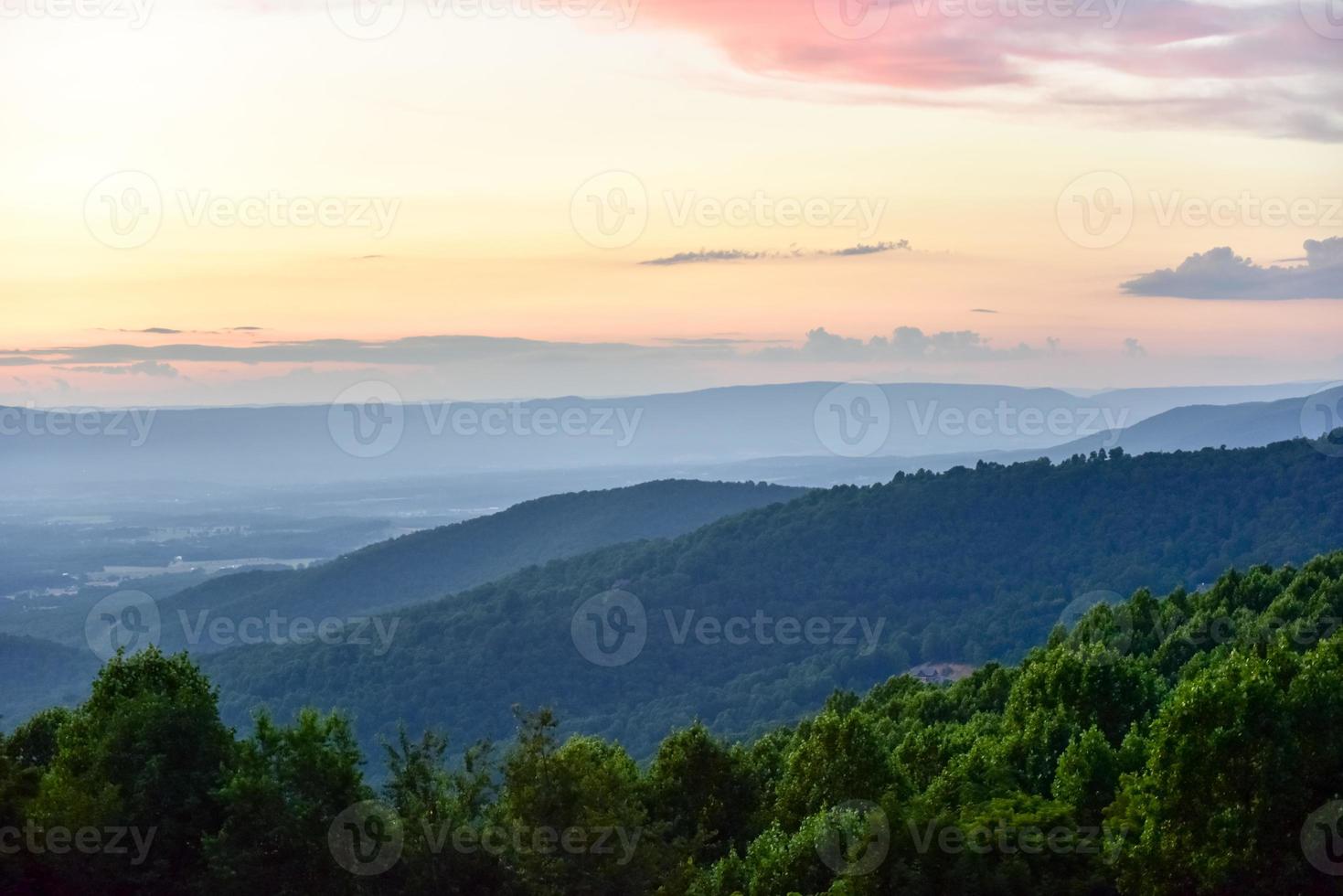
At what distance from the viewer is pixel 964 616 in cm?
12144

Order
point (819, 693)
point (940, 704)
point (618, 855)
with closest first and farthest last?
point (618, 855) < point (940, 704) < point (819, 693)

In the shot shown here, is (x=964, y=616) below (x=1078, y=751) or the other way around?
below

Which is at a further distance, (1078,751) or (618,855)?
(1078,751)

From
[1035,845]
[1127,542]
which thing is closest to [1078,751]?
[1035,845]

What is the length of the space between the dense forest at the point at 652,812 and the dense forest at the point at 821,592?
66923 mm

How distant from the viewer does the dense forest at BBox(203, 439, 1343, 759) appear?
110 meters

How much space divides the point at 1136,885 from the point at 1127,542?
108675 millimetres

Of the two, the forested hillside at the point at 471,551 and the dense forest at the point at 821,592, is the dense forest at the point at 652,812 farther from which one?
the forested hillside at the point at 471,551

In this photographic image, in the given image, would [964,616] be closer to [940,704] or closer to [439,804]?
[940,704]

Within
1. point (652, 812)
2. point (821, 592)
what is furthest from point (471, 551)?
point (652, 812)

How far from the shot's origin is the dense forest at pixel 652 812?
2294cm

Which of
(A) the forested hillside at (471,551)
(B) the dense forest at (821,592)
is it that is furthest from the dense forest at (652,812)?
(A) the forested hillside at (471,551)

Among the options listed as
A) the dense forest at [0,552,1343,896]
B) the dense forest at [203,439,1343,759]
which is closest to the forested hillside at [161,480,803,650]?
the dense forest at [203,439,1343,759]

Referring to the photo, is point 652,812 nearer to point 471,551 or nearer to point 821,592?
point 821,592
